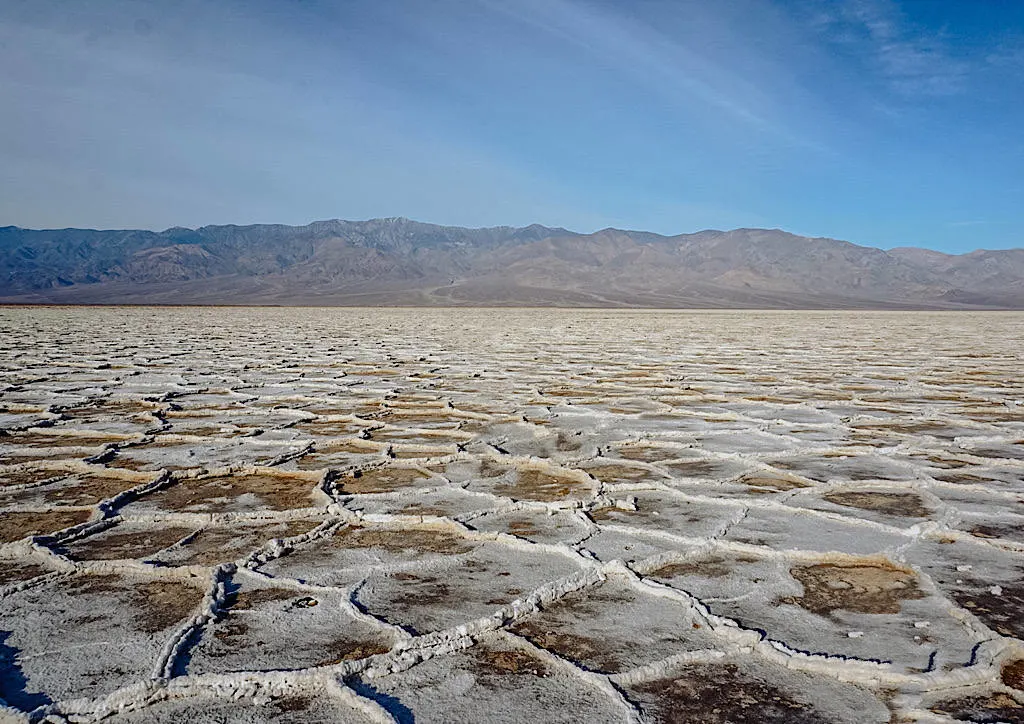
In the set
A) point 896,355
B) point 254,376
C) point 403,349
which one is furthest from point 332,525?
point 896,355

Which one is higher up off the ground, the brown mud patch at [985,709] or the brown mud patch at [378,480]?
the brown mud patch at [985,709]

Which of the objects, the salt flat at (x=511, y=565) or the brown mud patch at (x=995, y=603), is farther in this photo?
the brown mud patch at (x=995, y=603)

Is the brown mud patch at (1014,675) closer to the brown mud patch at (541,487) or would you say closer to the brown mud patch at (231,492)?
the brown mud patch at (541,487)

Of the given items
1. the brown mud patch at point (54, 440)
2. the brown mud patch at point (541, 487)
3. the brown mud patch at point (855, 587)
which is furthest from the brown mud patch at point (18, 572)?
the brown mud patch at point (855, 587)

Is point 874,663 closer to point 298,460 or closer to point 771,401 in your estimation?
point 298,460

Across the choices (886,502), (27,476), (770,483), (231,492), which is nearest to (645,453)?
(770,483)

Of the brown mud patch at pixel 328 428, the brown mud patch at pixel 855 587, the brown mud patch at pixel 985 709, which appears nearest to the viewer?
the brown mud patch at pixel 985 709
